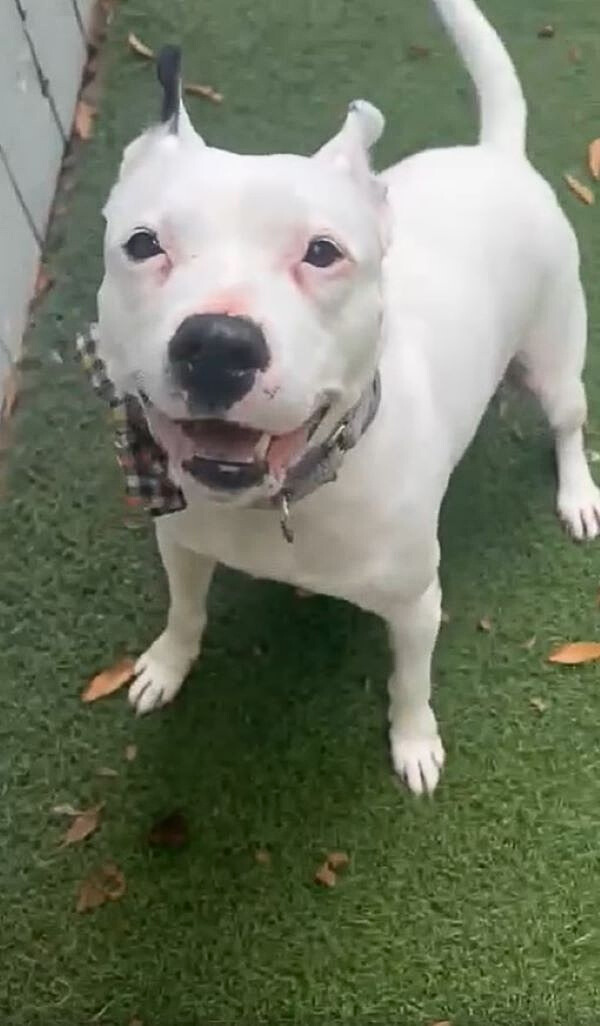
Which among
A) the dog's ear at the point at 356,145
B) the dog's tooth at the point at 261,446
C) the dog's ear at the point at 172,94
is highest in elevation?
the dog's ear at the point at 172,94

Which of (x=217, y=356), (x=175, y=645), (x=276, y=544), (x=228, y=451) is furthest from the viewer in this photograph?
(x=175, y=645)

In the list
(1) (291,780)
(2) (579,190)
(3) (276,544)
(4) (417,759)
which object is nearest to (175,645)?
(1) (291,780)

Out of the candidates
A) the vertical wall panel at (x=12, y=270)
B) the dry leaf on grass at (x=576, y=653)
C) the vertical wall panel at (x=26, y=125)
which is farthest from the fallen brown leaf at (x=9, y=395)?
the dry leaf on grass at (x=576, y=653)

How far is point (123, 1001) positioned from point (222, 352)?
86cm

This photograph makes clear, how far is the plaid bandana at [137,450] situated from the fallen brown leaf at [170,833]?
502 mm

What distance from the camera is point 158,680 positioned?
180 cm

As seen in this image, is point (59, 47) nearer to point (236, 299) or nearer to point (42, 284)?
point (42, 284)

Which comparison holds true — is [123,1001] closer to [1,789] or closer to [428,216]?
[1,789]

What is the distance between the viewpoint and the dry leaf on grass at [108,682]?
1.82 metres

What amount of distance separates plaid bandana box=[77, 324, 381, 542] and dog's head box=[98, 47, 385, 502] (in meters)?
0.05

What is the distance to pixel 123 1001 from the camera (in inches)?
64.2

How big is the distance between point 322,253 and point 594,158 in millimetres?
1273

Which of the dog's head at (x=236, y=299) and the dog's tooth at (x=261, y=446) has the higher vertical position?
the dog's head at (x=236, y=299)

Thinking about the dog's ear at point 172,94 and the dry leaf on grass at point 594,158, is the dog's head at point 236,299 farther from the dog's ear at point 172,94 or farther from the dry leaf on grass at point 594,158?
the dry leaf on grass at point 594,158
